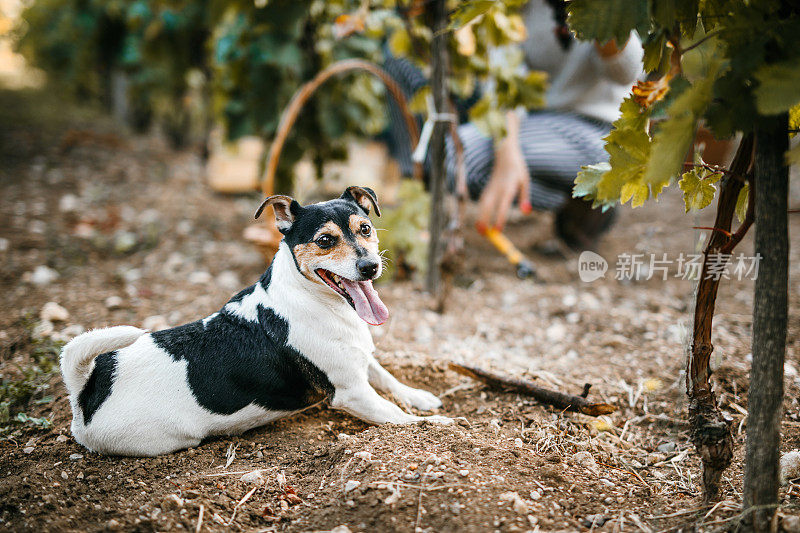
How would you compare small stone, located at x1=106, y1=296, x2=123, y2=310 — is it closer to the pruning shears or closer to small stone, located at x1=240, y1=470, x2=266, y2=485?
small stone, located at x1=240, y1=470, x2=266, y2=485

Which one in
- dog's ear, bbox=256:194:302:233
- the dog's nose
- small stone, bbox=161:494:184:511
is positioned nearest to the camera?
small stone, bbox=161:494:184:511

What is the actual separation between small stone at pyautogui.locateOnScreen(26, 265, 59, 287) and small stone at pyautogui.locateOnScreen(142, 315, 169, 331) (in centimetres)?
108

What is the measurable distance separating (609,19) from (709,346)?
97cm

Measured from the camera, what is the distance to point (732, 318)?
3170 mm

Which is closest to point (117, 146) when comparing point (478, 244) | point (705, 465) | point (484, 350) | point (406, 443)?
point (478, 244)

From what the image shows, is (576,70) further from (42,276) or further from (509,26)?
(42,276)

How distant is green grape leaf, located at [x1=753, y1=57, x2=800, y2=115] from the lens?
1.15 metres

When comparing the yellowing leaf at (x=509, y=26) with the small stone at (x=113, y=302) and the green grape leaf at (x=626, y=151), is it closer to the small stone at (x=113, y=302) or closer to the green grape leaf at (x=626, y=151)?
the green grape leaf at (x=626, y=151)

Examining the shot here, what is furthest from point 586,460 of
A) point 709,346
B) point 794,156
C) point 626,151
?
point 794,156

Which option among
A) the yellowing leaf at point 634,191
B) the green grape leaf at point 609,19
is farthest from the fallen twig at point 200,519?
the green grape leaf at point 609,19

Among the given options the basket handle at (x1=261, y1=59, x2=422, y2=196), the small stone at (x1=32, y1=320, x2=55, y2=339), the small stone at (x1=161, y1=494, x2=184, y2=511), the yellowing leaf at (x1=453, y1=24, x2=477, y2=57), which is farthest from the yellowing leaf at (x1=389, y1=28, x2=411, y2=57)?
the small stone at (x1=161, y1=494, x2=184, y2=511)

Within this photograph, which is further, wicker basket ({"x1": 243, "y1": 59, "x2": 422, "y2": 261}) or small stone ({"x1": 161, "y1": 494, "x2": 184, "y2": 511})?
wicker basket ({"x1": 243, "y1": 59, "x2": 422, "y2": 261})

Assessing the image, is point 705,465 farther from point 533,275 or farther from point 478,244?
point 478,244

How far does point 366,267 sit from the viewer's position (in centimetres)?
181
